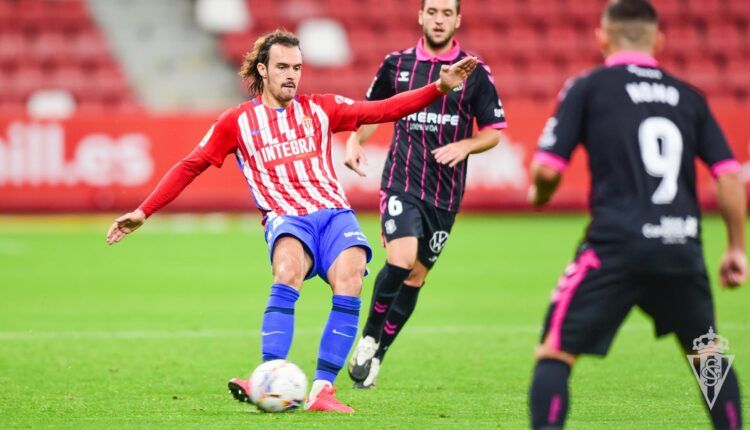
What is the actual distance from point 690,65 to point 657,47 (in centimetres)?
1940

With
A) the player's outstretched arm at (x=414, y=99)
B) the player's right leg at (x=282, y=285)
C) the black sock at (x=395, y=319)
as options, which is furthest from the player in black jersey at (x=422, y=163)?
the player's right leg at (x=282, y=285)

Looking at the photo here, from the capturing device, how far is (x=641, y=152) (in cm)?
441

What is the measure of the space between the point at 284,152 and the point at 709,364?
2.75 meters

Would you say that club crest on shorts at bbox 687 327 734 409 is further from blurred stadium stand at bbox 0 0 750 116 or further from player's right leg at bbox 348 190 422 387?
blurred stadium stand at bbox 0 0 750 116

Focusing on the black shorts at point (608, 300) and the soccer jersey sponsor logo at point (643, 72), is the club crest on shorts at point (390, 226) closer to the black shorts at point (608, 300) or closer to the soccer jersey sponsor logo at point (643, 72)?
the black shorts at point (608, 300)

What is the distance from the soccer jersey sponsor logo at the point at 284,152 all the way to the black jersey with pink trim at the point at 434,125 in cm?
108

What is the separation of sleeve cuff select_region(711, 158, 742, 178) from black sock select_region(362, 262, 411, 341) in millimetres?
2997

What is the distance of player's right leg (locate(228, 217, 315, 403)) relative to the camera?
6215mm

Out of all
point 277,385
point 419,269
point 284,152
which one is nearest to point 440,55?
point 419,269

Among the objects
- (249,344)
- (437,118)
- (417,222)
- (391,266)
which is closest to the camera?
(391,266)

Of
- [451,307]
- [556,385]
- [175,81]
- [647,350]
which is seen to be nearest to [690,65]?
[175,81]

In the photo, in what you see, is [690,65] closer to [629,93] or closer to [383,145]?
[383,145]

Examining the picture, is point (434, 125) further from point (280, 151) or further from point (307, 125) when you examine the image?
point (280, 151)

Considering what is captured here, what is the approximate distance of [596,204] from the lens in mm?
4531
